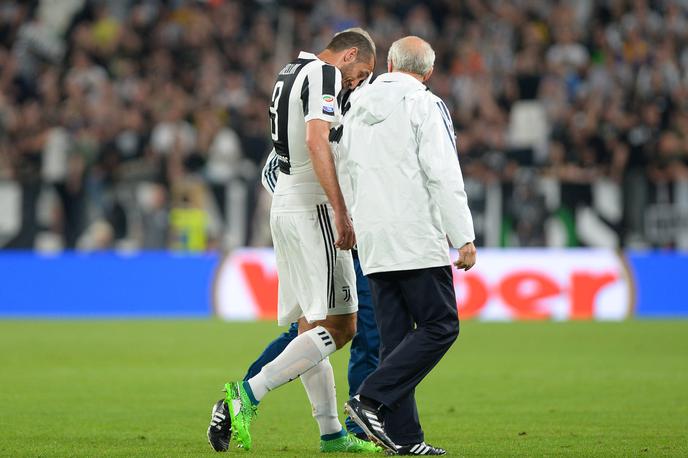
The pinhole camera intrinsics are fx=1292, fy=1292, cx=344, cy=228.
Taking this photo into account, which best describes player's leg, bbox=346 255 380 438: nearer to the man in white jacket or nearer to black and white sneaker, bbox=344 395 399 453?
the man in white jacket

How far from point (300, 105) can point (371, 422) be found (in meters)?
1.79

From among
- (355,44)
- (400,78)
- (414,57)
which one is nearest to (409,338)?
(400,78)

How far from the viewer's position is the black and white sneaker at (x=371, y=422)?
6500 mm

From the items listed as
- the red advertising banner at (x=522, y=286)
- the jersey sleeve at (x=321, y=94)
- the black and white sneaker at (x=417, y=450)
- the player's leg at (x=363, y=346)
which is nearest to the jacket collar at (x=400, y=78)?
the jersey sleeve at (x=321, y=94)

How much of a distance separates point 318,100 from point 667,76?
53.3 ft

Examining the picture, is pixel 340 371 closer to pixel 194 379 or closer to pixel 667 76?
pixel 194 379

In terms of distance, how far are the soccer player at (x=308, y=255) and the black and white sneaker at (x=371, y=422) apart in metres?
0.53

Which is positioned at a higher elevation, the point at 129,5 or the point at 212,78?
the point at 129,5

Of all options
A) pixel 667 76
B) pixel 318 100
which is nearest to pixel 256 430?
pixel 318 100

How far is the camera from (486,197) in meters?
18.8

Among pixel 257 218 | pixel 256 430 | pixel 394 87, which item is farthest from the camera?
pixel 257 218

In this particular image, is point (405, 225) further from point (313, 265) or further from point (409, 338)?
point (313, 265)

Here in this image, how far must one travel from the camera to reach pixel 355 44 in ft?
24.1

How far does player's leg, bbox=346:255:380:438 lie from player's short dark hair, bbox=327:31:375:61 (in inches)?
47.9
